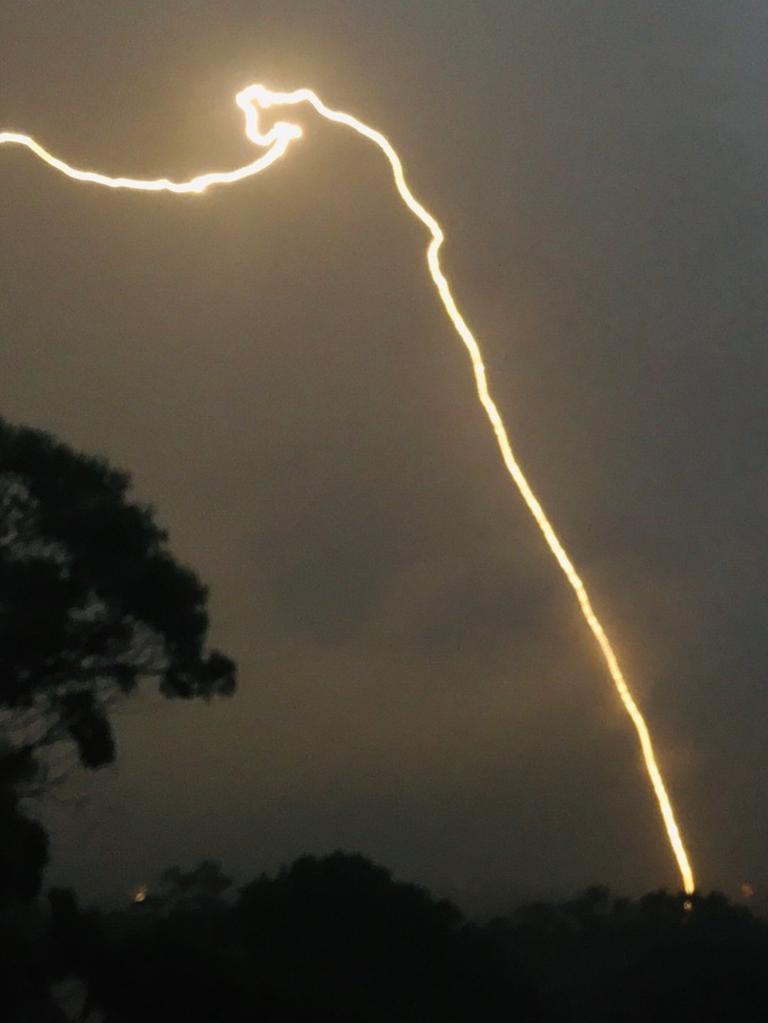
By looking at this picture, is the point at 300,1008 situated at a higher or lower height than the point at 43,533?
lower

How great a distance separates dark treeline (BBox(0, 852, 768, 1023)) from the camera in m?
13.5

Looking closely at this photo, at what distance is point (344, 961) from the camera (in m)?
15.9

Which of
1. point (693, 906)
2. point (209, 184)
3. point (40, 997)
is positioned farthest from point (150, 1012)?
point (209, 184)

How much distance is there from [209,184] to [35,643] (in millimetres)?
9128

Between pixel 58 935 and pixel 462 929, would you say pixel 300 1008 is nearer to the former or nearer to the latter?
pixel 58 935

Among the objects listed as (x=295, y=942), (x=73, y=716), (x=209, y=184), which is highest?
(x=209, y=184)

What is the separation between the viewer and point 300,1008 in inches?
548

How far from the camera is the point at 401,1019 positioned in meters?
15.1

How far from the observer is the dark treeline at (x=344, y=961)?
13.5 m

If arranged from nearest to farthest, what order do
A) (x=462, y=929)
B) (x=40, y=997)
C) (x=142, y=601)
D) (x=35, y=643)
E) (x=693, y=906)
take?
1. (x=40, y=997)
2. (x=35, y=643)
3. (x=142, y=601)
4. (x=462, y=929)
5. (x=693, y=906)

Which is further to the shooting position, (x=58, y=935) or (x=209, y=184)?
(x=209, y=184)

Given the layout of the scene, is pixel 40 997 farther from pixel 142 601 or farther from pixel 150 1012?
pixel 142 601

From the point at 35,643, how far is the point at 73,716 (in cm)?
98

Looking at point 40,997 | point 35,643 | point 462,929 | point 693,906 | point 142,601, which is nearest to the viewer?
point 40,997
